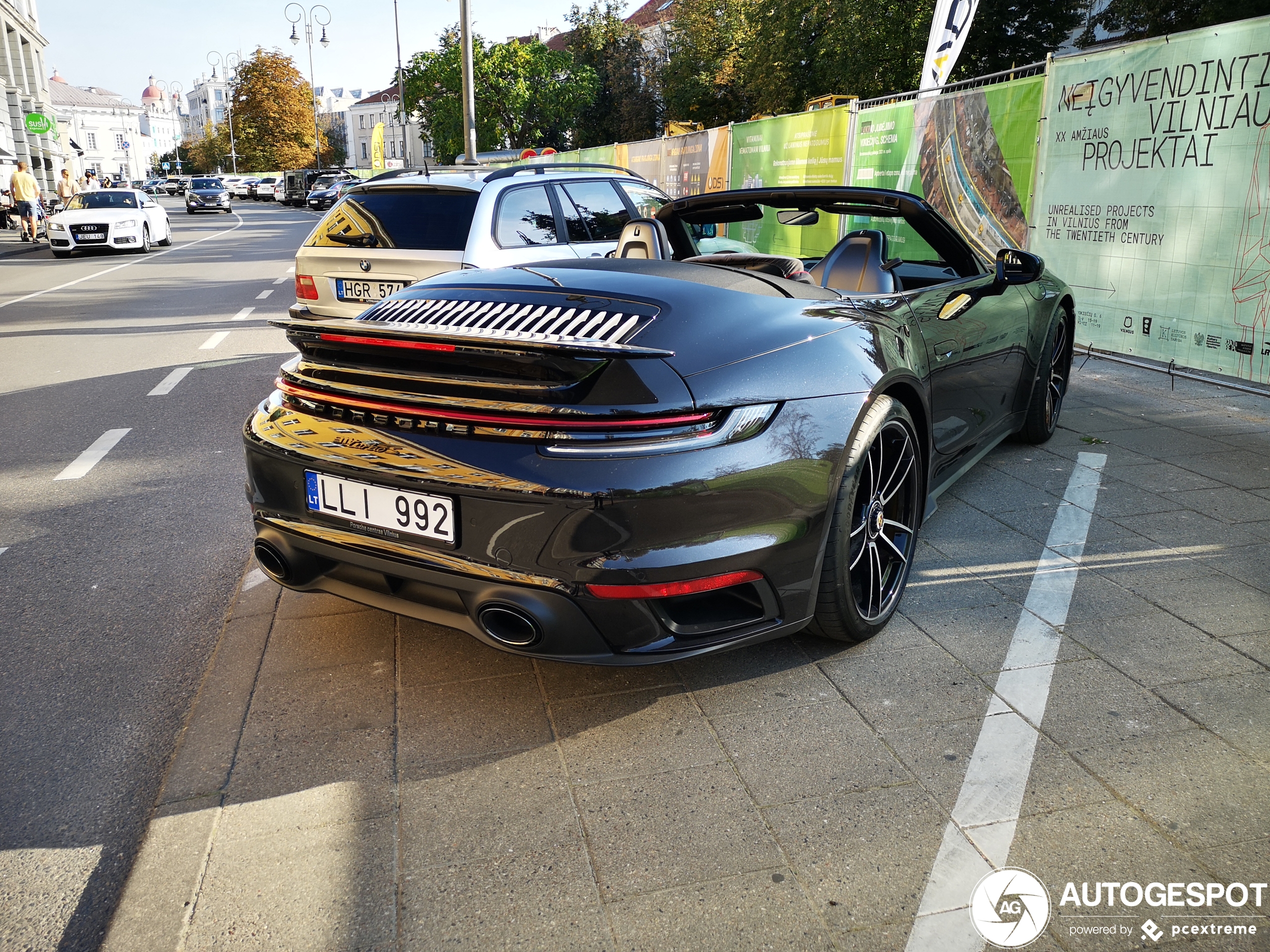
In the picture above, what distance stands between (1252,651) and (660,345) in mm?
2162

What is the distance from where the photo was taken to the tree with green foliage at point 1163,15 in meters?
23.5

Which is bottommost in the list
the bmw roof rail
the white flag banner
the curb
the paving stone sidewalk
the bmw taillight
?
the curb

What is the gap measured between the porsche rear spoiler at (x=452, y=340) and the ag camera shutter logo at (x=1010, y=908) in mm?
1422

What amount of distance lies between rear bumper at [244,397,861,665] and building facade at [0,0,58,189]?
5024 centimetres

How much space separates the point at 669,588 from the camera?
248 centimetres

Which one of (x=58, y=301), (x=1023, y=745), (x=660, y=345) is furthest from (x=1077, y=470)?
(x=58, y=301)

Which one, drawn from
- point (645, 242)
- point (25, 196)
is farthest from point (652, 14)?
point (645, 242)

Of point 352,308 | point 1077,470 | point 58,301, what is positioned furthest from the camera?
point 58,301

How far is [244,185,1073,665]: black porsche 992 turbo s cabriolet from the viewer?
2455mm

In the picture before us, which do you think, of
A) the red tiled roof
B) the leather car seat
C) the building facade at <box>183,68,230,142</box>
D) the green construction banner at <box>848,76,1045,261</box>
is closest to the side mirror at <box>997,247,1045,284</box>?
the leather car seat

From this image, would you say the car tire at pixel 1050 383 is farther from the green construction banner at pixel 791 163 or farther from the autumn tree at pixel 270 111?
the autumn tree at pixel 270 111

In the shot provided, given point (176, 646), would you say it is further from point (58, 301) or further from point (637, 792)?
point (58, 301)

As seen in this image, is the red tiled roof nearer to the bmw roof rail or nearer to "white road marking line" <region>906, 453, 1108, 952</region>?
the bmw roof rail

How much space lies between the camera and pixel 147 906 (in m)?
2.11
